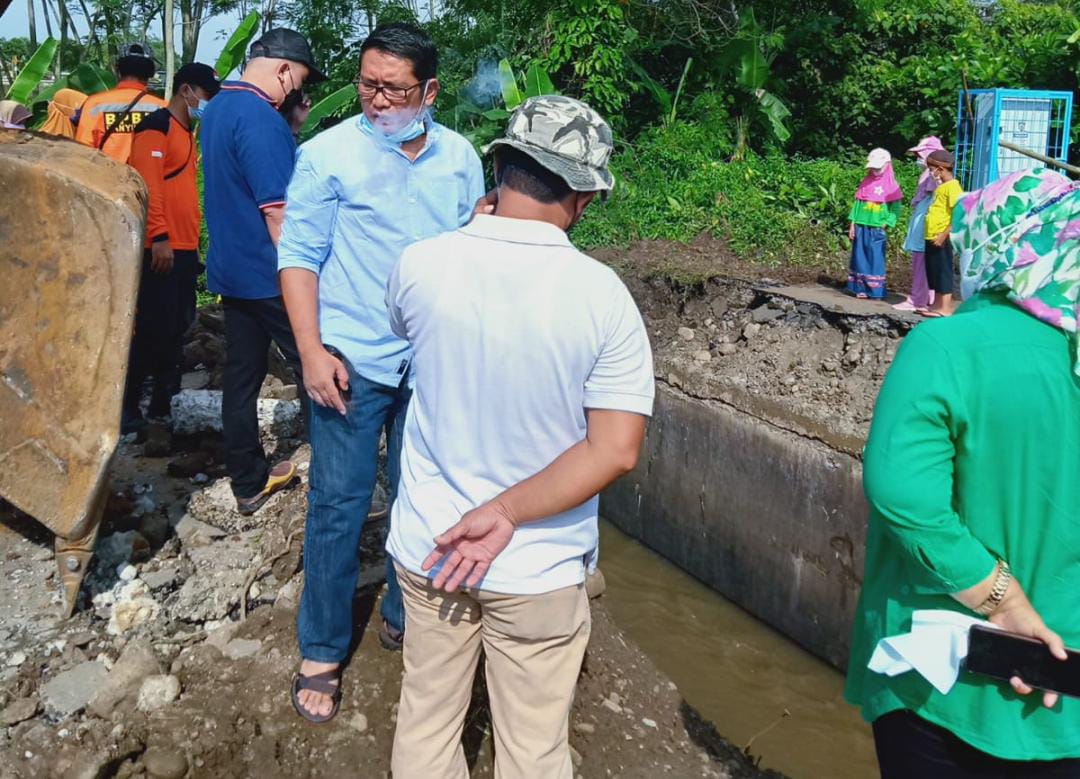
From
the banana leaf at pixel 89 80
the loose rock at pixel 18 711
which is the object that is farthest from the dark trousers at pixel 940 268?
the banana leaf at pixel 89 80

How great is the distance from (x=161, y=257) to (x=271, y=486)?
1454 mm

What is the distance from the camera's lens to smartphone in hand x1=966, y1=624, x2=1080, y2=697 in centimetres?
155

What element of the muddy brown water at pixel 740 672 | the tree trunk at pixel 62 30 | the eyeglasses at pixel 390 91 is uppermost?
the tree trunk at pixel 62 30

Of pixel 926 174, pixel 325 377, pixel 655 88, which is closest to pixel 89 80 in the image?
pixel 655 88

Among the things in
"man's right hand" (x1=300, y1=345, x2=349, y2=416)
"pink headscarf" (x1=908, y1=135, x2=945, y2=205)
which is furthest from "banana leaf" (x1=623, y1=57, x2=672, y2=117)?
"man's right hand" (x1=300, y1=345, x2=349, y2=416)

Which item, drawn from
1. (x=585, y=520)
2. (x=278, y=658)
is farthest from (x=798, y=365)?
(x=585, y=520)

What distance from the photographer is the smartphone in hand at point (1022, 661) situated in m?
1.55

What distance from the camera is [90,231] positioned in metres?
3.09

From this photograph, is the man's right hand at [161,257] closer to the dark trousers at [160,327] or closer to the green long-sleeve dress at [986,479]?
the dark trousers at [160,327]

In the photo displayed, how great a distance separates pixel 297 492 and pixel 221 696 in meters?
1.35

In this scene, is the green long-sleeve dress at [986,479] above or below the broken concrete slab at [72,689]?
above

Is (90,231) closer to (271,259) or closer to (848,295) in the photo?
(271,259)

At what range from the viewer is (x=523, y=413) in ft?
6.06

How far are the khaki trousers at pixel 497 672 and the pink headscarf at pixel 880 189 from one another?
6822 mm
